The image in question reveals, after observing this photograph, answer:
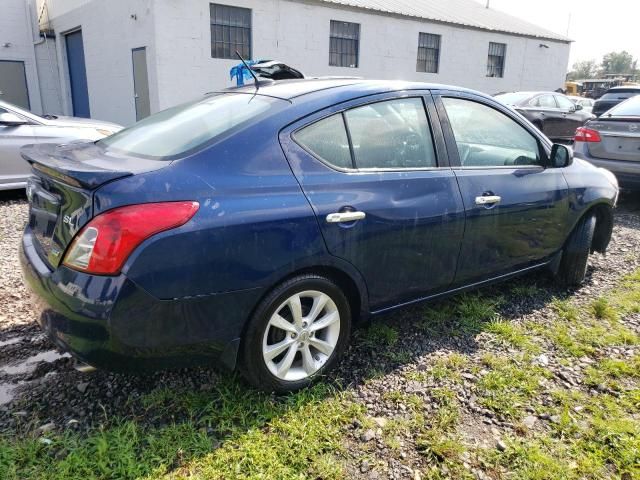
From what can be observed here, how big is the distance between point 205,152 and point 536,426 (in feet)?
6.68

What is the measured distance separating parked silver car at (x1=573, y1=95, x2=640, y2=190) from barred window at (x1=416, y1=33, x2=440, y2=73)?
39.4ft

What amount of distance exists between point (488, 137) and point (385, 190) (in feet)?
3.88

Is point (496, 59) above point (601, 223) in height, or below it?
above

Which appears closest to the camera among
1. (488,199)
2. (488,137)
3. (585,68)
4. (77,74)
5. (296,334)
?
(296,334)

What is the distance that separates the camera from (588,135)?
6.69m

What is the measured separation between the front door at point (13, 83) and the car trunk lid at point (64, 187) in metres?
16.9

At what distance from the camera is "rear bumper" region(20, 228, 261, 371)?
1.99 metres

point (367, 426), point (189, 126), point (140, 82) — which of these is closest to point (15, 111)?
point (189, 126)

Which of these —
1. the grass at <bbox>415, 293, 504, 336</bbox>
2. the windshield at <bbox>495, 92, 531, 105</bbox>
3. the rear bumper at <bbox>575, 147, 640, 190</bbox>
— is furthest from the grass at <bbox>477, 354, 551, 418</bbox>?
the windshield at <bbox>495, 92, 531, 105</bbox>

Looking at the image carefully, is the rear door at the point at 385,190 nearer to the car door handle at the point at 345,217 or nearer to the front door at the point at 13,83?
the car door handle at the point at 345,217

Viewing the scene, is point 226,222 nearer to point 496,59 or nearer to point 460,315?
point 460,315

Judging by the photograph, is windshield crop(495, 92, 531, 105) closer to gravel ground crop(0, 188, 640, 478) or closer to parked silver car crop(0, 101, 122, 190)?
parked silver car crop(0, 101, 122, 190)

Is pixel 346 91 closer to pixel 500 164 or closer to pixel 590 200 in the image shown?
pixel 500 164

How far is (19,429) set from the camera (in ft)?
7.47
